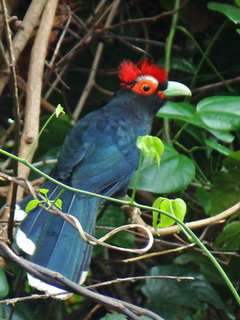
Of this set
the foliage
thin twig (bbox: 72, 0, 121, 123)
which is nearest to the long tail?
the foliage

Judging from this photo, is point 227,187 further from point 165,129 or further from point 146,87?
point 146,87

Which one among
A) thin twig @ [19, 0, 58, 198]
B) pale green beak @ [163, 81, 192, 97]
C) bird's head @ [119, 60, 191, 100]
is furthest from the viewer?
bird's head @ [119, 60, 191, 100]

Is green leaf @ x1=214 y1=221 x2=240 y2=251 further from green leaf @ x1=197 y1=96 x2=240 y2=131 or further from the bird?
the bird

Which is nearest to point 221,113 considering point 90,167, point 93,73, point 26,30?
point 90,167

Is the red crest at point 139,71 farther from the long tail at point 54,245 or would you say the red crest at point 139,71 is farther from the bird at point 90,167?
the long tail at point 54,245

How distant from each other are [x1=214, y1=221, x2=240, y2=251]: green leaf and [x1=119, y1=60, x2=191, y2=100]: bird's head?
808 millimetres

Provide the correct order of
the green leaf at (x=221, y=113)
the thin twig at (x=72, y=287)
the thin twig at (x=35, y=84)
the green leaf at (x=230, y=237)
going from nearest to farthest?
the thin twig at (x=72, y=287)
the thin twig at (x=35, y=84)
the green leaf at (x=230, y=237)
the green leaf at (x=221, y=113)

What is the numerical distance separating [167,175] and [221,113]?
359 millimetres

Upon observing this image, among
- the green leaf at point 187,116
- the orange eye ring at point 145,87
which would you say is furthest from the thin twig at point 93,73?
the green leaf at point 187,116

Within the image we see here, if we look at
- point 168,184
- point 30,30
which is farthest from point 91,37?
point 168,184

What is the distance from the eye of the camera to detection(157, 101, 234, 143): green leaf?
10.4 feet

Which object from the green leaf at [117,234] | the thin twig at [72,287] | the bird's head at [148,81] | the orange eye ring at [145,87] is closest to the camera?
the thin twig at [72,287]

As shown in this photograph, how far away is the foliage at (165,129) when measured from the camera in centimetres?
315

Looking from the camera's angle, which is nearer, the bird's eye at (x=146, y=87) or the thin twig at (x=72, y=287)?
the thin twig at (x=72, y=287)
